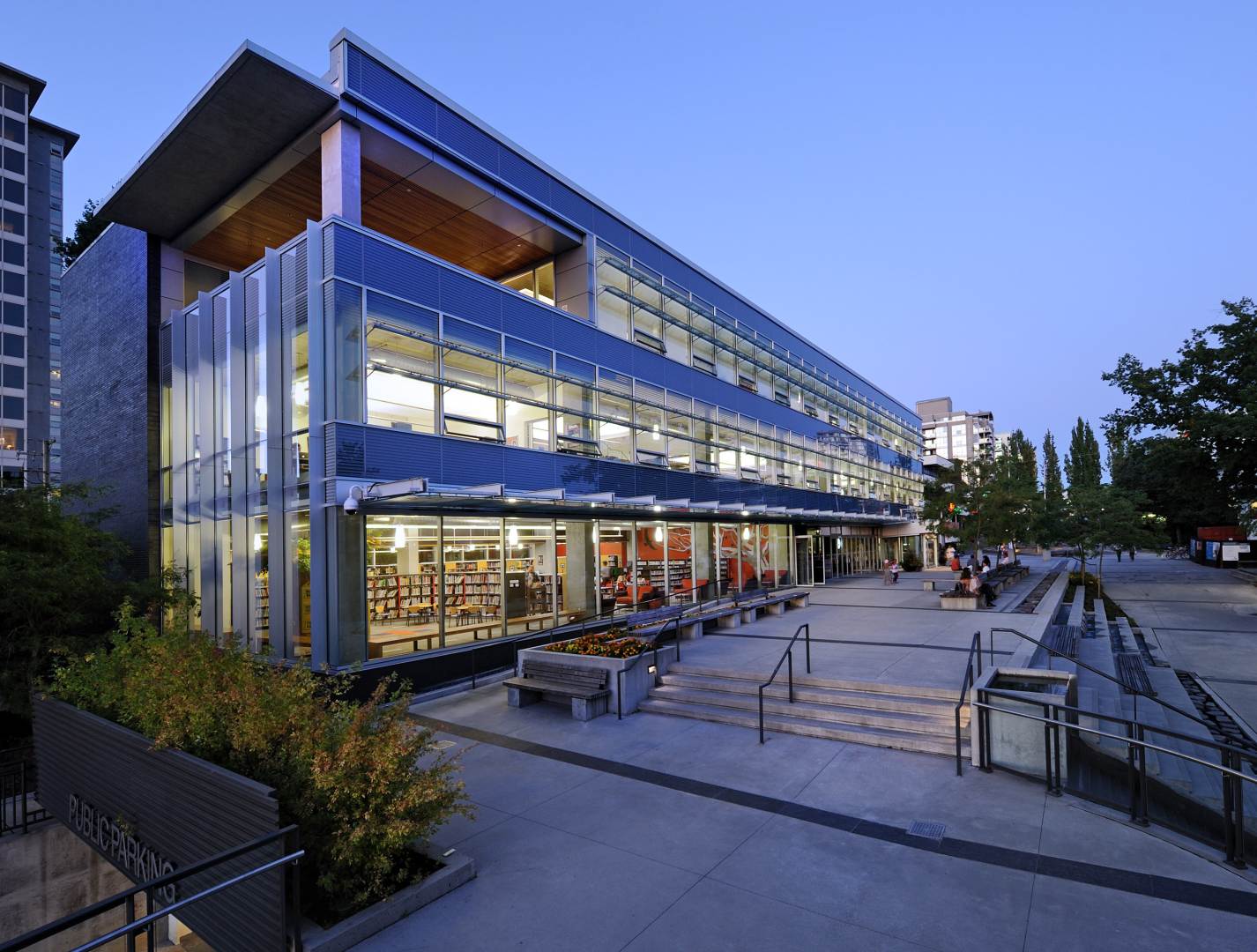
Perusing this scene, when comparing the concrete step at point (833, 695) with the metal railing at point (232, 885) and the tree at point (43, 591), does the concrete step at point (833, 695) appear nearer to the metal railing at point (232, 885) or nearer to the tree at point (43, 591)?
the metal railing at point (232, 885)

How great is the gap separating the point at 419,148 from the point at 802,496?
2292cm

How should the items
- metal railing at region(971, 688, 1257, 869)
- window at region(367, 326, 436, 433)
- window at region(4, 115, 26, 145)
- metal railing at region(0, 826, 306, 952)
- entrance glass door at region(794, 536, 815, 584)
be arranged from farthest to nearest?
window at region(4, 115, 26, 145)
entrance glass door at region(794, 536, 815, 584)
window at region(367, 326, 436, 433)
metal railing at region(971, 688, 1257, 869)
metal railing at region(0, 826, 306, 952)

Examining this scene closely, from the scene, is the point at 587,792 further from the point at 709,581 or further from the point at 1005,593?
the point at 1005,593

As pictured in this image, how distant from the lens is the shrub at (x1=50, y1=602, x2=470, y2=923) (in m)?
5.20

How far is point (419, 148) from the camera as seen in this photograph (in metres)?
15.1

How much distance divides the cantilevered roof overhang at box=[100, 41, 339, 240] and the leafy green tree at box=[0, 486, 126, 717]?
7822 mm

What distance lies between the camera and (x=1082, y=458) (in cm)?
9275

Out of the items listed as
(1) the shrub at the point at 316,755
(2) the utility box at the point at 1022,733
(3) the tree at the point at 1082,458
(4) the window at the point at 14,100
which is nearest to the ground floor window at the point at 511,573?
(1) the shrub at the point at 316,755

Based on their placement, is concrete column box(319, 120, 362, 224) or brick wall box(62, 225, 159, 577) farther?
brick wall box(62, 225, 159, 577)

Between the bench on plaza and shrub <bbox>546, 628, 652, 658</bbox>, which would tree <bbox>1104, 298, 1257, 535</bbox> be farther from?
shrub <bbox>546, 628, 652, 658</bbox>

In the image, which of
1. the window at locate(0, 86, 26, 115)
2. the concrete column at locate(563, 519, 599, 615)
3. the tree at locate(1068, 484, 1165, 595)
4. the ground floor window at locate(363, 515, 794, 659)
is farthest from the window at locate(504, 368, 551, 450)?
the window at locate(0, 86, 26, 115)

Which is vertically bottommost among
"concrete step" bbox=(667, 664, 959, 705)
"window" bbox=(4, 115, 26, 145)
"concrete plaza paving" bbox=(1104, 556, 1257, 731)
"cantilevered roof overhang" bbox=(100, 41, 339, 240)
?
"concrete plaza paving" bbox=(1104, 556, 1257, 731)

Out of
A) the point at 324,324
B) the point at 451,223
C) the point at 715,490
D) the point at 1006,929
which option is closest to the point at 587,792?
the point at 1006,929

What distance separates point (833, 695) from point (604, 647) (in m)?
4.25
